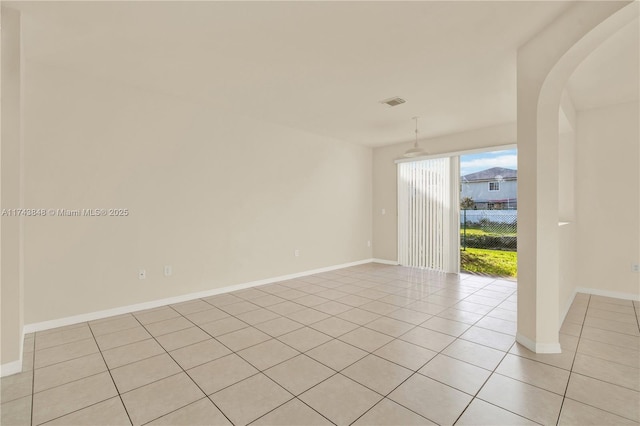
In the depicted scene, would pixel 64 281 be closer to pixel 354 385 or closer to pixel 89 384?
pixel 89 384

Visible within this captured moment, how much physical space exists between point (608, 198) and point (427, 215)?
267 cm

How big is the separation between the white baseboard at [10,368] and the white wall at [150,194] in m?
0.96

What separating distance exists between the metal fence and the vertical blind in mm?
1184

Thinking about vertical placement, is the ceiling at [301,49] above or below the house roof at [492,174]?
above

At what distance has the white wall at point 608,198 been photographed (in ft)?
13.1

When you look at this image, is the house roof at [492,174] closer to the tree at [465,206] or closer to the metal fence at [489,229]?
the tree at [465,206]

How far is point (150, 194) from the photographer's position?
12.2ft

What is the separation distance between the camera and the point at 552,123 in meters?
2.53

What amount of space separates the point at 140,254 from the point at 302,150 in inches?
123

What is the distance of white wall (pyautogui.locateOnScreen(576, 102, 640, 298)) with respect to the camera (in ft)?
13.1

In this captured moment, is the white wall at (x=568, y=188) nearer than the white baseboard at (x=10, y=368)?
No

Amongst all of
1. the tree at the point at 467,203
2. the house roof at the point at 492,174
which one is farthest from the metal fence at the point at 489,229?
the house roof at the point at 492,174

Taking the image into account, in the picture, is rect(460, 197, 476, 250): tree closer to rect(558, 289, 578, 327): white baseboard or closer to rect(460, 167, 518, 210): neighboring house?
rect(460, 167, 518, 210): neighboring house

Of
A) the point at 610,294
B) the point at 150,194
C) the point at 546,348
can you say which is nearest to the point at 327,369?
the point at 546,348
